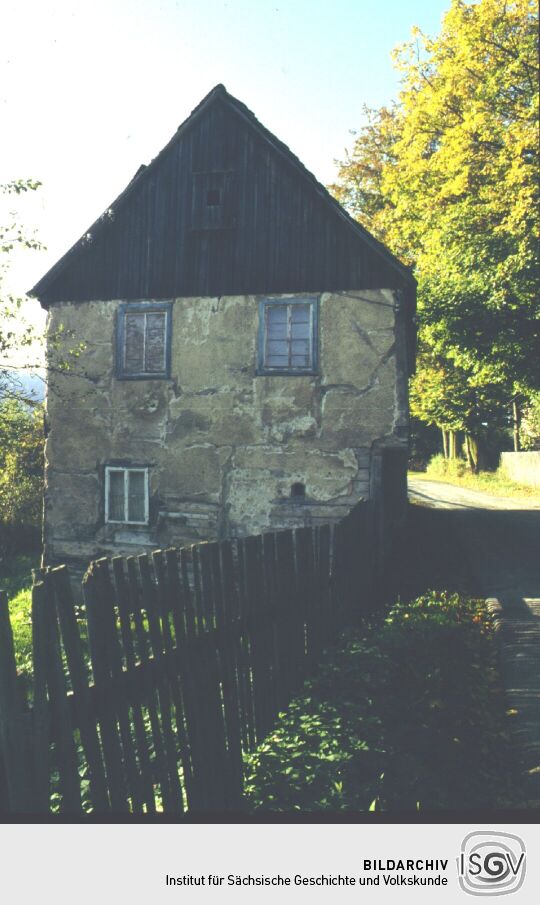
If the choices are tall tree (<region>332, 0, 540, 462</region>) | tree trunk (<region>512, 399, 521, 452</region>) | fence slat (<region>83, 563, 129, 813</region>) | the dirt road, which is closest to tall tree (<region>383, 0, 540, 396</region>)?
tall tree (<region>332, 0, 540, 462</region>)

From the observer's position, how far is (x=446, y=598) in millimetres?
9750

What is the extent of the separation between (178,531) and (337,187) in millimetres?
18313

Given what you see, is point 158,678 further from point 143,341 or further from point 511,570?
point 511,570

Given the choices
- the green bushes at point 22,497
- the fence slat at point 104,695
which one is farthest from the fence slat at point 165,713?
the green bushes at point 22,497

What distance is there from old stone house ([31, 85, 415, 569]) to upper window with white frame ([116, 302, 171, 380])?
0.09 feet

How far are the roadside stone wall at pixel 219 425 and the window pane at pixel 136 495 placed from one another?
22 centimetres

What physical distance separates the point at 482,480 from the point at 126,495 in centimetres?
2324

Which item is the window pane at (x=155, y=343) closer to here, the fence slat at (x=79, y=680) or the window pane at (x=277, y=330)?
the window pane at (x=277, y=330)

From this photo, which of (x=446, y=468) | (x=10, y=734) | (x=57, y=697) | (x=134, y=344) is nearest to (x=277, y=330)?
(x=134, y=344)

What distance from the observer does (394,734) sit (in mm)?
5465

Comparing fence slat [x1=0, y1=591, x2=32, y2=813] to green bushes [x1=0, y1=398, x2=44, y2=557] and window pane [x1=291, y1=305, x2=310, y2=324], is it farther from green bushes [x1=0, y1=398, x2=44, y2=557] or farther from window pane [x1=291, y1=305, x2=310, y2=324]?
green bushes [x1=0, y1=398, x2=44, y2=557]

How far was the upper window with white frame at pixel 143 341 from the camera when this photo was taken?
12172 millimetres

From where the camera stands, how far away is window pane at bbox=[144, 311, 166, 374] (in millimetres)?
12211

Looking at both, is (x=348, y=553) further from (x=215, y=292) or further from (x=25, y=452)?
(x=25, y=452)
